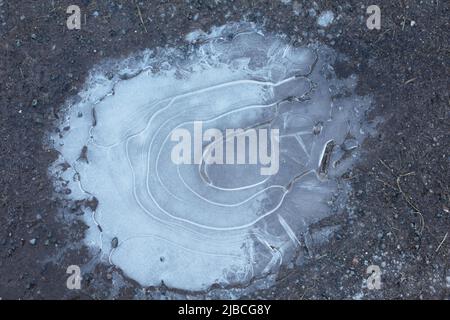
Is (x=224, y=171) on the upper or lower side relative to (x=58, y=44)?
lower

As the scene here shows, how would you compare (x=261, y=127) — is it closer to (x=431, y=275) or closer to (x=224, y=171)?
(x=224, y=171)

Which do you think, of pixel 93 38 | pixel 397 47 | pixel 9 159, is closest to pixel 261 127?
pixel 397 47

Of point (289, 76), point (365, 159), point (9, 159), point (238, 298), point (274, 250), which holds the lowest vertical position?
point (238, 298)
